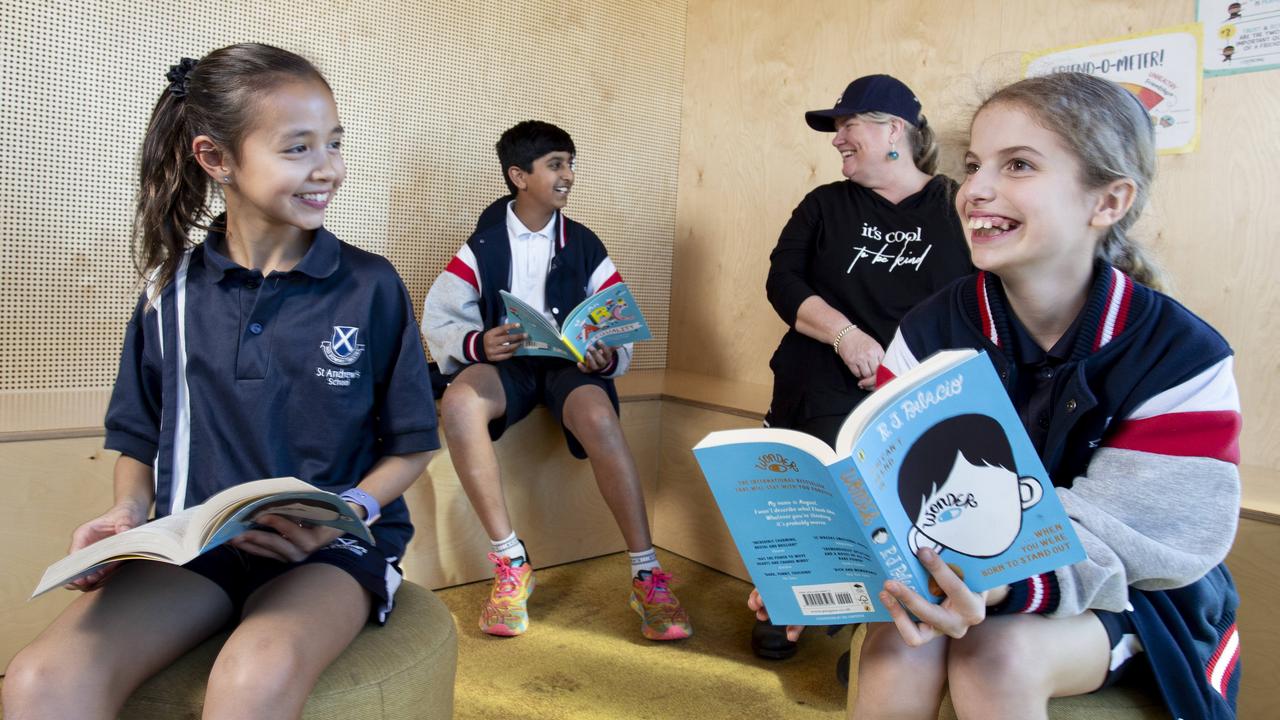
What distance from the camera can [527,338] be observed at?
2.54m

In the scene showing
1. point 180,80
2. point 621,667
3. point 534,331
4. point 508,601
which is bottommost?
point 621,667

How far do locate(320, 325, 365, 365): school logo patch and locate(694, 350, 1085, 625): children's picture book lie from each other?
0.65 meters

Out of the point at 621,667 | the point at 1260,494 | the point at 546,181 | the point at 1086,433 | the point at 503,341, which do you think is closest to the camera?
the point at 1086,433

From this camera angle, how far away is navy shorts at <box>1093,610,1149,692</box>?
108 centimetres

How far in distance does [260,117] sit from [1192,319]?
1.33m

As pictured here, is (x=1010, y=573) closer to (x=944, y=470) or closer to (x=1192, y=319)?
(x=944, y=470)

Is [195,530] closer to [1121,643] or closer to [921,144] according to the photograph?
[1121,643]

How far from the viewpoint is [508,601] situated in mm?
2352

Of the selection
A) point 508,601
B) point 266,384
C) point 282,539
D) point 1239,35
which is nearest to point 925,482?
point 282,539

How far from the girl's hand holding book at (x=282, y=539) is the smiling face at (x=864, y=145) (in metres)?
1.69

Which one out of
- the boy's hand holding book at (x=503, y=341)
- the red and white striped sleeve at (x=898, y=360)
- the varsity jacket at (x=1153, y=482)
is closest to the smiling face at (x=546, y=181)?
the boy's hand holding book at (x=503, y=341)

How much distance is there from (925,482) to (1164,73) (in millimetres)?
1958

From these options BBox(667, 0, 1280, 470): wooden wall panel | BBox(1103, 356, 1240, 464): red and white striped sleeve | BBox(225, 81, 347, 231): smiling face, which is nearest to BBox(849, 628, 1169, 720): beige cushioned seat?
BBox(1103, 356, 1240, 464): red and white striped sleeve

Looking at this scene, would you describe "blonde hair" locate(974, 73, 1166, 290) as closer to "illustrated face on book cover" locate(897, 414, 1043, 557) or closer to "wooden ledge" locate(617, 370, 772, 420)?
"illustrated face on book cover" locate(897, 414, 1043, 557)
